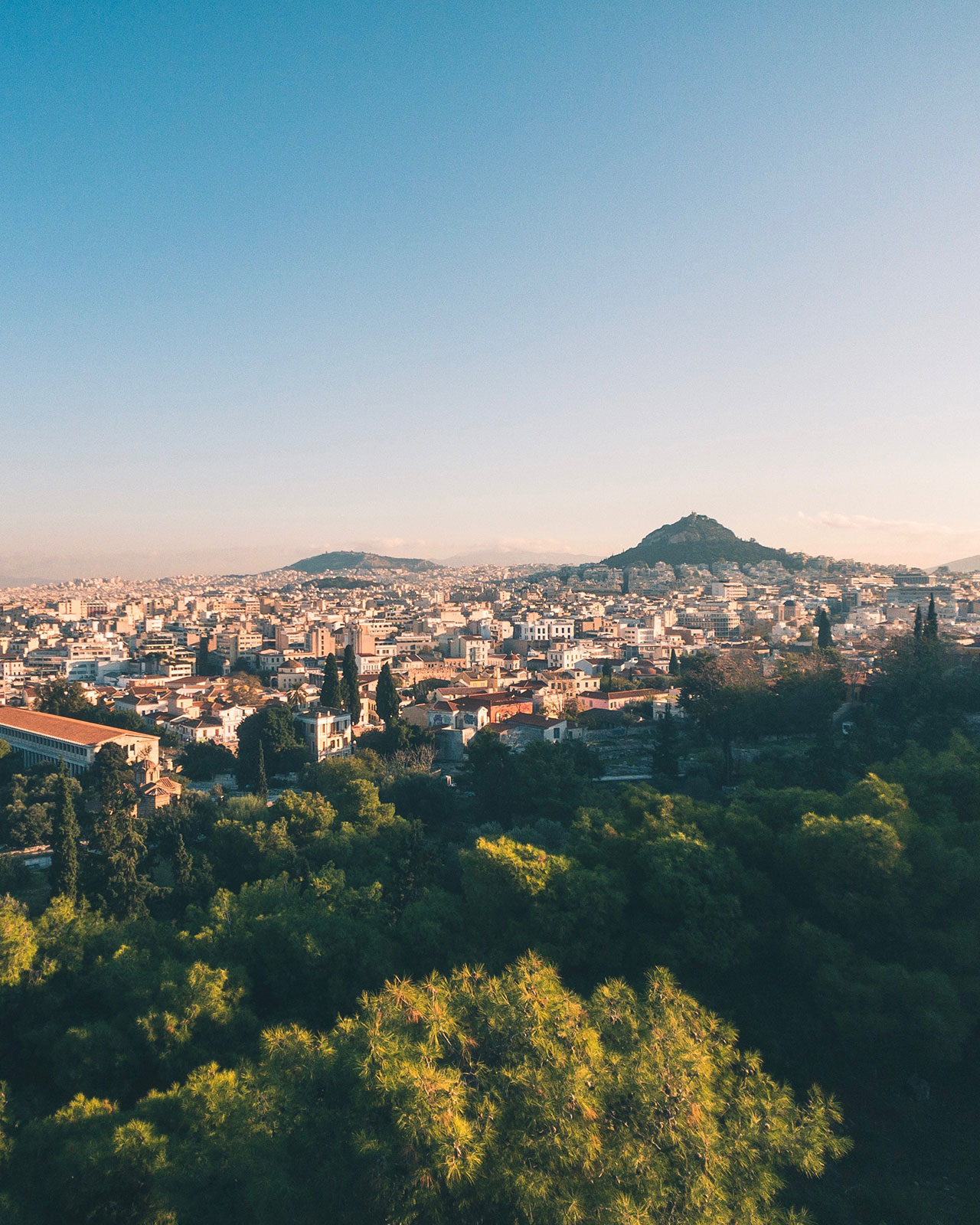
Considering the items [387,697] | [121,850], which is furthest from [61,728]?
[121,850]

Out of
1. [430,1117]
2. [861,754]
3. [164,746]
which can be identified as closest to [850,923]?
[430,1117]

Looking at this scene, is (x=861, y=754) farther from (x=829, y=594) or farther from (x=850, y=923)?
(x=829, y=594)

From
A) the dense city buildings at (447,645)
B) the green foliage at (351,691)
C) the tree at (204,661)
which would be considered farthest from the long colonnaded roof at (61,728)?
the tree at (204,661)

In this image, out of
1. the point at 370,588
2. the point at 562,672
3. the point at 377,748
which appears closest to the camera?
the point at 377,748

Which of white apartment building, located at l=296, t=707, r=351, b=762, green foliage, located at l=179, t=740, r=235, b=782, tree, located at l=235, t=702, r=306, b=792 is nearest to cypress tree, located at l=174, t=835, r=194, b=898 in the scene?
tree, located at l=235, t=702, r=306, b=792

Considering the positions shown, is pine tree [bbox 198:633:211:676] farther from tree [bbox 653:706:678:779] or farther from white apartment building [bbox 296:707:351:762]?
tree [bbox 653:706:678:779]
